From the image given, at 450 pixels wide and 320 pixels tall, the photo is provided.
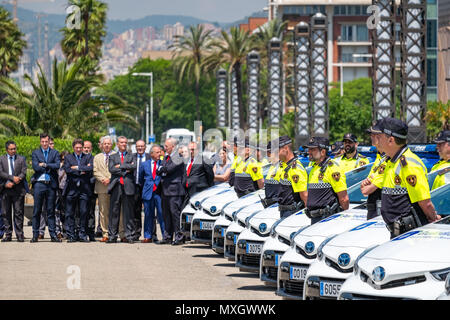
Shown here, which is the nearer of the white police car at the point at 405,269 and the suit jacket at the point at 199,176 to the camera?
the white police car at the point at 405,269

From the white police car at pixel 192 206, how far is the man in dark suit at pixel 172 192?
59 cm

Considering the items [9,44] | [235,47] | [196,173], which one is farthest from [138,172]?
[235,47]

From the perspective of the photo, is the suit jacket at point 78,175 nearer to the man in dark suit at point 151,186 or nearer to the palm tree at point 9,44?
the man in dark suit at point 151,186

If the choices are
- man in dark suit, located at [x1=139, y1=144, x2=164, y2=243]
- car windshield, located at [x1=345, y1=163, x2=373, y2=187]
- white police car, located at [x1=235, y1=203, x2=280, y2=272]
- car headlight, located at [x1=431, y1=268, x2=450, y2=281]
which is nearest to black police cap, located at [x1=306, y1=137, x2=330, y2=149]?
car windshield, located at [x1=345, y1=163, x2=373, y2=187]

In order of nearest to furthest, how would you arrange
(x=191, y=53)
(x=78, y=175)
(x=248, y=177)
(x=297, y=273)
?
(x=297, y=273), (x=248, y=177), (x=78, y=175), (x=191, y=53)

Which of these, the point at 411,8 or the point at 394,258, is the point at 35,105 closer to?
the point at 411,8

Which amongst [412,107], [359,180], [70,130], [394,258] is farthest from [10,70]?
[394,258]

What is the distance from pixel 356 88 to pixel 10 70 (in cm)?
5891

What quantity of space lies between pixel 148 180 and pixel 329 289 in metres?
11.1

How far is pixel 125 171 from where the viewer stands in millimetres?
20781

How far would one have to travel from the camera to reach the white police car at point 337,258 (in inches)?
391

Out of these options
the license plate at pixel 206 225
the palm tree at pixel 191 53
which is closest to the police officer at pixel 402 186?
the license plate at pixel 206 225

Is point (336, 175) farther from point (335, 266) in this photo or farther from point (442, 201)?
point (335, 266)

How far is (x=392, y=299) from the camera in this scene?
821 cm
